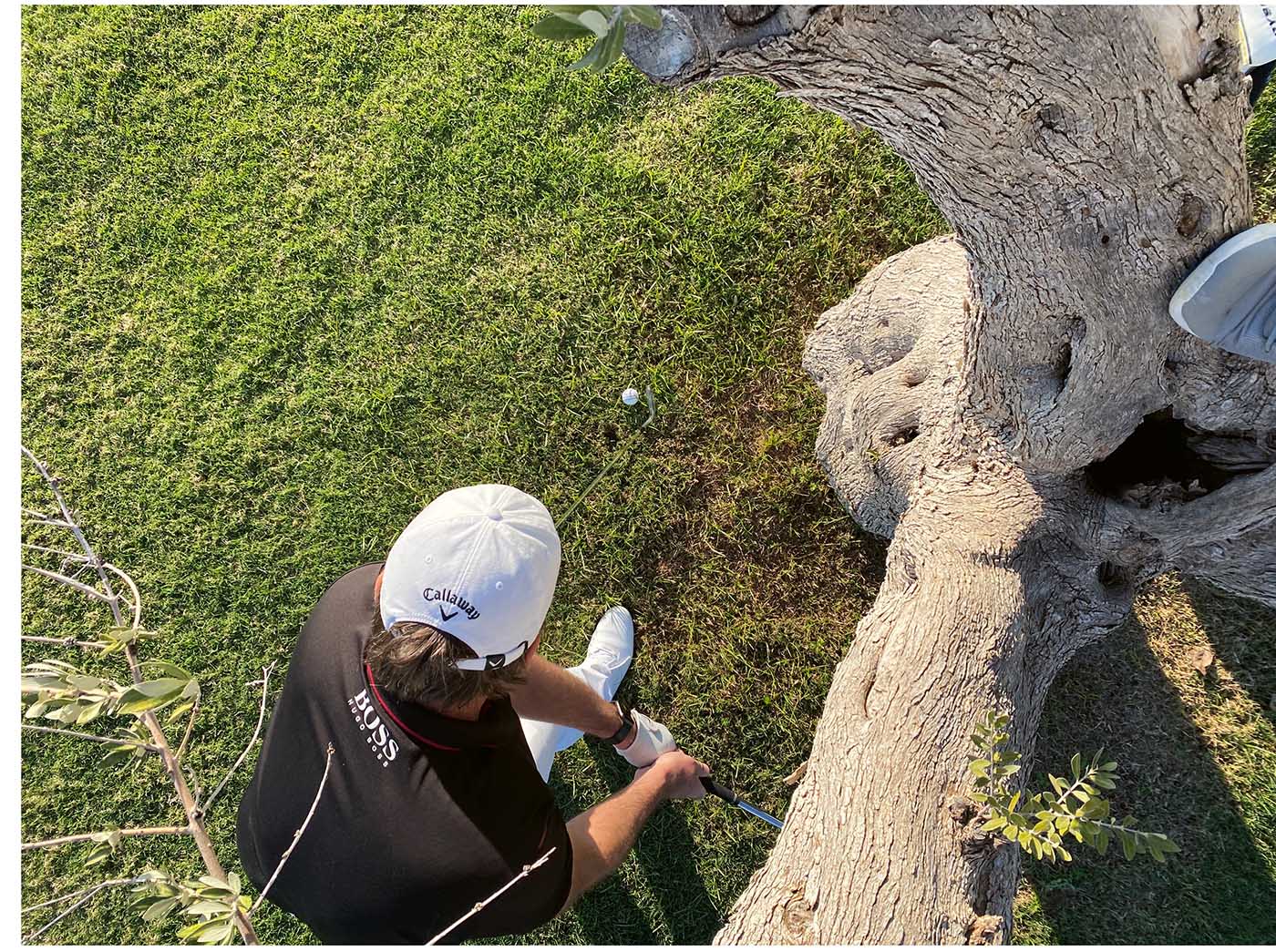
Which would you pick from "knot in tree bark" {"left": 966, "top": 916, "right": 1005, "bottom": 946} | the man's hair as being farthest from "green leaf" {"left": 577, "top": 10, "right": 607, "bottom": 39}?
"knot in tree bark" {"left": 966, "top": 916, "right": 1005, "bottom": 946}

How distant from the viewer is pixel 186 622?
392 centimetres

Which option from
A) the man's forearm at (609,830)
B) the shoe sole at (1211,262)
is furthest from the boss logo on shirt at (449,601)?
the shoe sole at (1211,262)

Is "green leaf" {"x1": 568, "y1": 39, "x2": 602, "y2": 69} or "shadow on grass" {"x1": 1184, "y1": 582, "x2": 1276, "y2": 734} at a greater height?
"green leaf" {"x1": 568, "y1": 39, "x2": 602, "y2": 69}

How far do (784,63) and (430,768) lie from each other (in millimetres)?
2156

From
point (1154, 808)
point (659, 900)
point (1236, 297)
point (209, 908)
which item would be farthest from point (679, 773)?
point (1236, 297)

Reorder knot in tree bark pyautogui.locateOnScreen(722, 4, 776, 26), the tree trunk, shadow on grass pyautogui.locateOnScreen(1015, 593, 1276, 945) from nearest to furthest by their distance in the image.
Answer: knot in tree bark pyautogui.locateOnScreen(722, 4, 776, 26) < the tree trunk < shadow on grass pyautogui.locateOnScreen(1015, 593, 1276, 945)

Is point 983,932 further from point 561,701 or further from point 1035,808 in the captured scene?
point 561,701

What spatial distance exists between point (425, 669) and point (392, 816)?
47 cm

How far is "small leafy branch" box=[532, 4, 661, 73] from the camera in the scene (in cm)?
97

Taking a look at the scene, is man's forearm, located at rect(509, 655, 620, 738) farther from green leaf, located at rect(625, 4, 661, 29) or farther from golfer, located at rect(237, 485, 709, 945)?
green leaf, located at rect(625, 4, 661, 29)

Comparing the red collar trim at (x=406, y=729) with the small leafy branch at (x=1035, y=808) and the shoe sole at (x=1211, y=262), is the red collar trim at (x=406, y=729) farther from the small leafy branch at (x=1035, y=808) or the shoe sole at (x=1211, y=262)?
the shoe sole at (x=1211, y=262)

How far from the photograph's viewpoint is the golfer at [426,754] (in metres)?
2.29

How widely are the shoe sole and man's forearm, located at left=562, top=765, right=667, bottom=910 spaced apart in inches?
94.7

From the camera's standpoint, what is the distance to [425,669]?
7.58 ft
